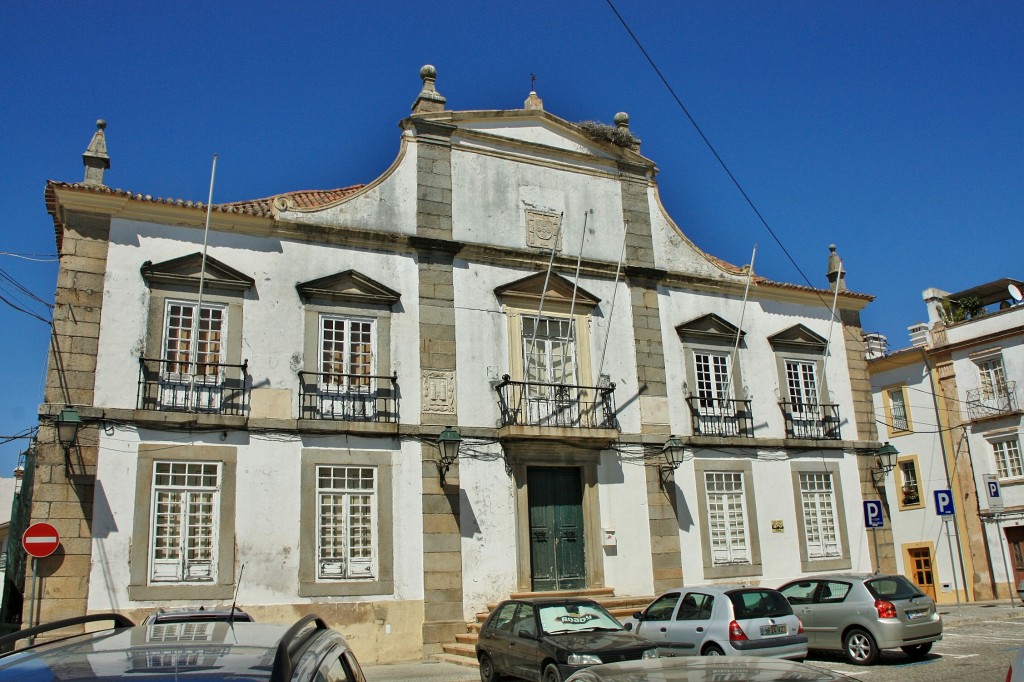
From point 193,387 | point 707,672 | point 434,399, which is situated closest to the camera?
point 707,672

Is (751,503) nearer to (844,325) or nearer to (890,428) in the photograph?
(844,325)

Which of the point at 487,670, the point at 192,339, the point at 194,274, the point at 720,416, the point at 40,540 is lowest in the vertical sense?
the point at 487,670

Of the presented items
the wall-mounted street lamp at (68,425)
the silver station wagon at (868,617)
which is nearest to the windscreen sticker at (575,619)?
the silver station wagon at (868,617)

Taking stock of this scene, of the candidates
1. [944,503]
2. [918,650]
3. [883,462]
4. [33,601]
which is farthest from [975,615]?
[33,601]

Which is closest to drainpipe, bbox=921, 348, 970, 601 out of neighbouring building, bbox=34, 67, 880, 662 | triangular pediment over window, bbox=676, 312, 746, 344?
neighbouring building, bbox=34, 67, 880, 662

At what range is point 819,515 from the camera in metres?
21.8

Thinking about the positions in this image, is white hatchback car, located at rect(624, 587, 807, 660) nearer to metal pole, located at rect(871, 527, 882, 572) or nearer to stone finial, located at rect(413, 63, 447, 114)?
metal pole, located at rect(871, 527, 882, 572)

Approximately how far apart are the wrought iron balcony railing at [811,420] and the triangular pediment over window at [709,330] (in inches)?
84.1

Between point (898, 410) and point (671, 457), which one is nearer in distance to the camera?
point (671, 457)

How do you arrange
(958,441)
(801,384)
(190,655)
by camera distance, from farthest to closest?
(958,441) < (801,384) < (190,655)

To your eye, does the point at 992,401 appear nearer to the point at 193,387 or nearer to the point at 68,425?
the point at 193,387

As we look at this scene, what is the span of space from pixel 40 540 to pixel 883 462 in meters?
18.7

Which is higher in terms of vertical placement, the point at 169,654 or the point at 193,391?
the point at 193,391

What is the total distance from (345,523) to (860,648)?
29.7 feet
